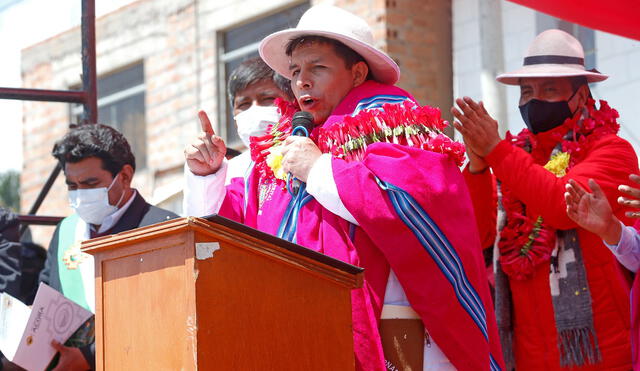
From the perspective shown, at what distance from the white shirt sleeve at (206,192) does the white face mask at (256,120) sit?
1.16m

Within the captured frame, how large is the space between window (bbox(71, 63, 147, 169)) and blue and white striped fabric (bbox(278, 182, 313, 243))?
9.71 metres

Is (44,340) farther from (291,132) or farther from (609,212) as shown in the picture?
(609,212)

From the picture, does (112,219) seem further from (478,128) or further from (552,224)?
(552,224)

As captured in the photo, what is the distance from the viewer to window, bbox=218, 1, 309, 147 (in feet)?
37.0

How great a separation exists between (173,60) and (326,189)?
373 inches

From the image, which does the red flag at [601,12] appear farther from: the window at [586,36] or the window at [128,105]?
the window at [128,105]

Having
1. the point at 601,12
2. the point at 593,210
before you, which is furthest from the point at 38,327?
the point at 601,12

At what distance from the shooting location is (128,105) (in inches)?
524

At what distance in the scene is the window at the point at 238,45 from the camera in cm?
1127

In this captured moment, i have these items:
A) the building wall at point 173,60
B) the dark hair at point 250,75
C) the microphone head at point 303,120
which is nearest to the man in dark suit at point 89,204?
the dark hair at point 250,75

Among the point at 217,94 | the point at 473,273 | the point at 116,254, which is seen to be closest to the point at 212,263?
the point at 116,254

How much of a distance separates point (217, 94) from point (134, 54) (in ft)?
5.60

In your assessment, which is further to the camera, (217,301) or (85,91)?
(85,91)

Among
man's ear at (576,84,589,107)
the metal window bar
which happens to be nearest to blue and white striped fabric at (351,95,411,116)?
man's ear at (576,84,589,107)
